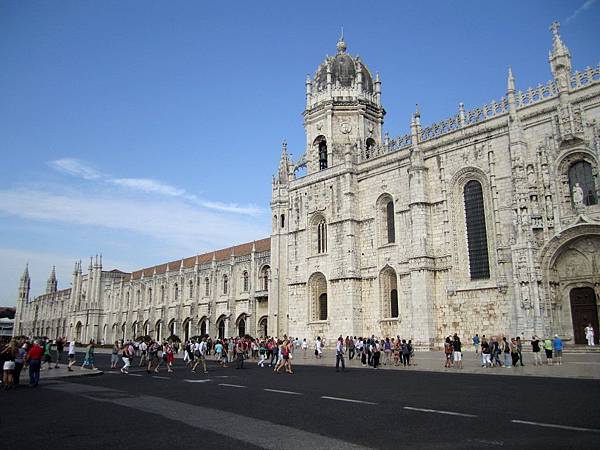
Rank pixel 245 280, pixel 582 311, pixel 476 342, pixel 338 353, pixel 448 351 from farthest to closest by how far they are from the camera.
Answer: pixel 245 280 → pixel 476 342 → pixel 582 311 → pixel 448 351 → pixel 338 353

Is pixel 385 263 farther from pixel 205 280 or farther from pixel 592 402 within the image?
pixel 205 280

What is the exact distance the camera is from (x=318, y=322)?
37.6 m

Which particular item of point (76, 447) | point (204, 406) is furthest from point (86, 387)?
point (76, 447)

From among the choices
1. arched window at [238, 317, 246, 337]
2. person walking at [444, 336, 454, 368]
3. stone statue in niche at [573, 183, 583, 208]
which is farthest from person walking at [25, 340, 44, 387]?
arched window at [238, 317, 246, 337]

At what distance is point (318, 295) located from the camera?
38656 mm

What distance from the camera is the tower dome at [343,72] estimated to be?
4084 centimetres

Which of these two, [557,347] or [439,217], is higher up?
[439,217]

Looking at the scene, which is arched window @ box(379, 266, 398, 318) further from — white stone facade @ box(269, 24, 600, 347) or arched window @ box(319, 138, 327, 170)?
arched window @ box(319, 138, 327, 170)

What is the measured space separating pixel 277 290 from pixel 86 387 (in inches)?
1022

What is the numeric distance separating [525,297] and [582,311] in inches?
125

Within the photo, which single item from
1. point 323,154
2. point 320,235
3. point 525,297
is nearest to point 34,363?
point 525,297

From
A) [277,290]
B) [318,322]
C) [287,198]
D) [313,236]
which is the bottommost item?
[318,322]

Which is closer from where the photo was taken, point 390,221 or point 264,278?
point 390,221

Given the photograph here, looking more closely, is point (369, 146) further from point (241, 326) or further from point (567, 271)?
point (241, 326)
